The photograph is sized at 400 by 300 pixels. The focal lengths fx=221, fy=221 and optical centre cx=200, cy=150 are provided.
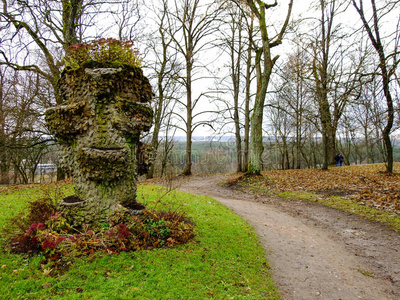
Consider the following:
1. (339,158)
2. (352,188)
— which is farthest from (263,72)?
(339,158)

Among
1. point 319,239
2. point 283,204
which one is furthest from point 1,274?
point 283,204

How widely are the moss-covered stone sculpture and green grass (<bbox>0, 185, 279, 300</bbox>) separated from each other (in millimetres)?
1043

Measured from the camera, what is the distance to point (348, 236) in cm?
564

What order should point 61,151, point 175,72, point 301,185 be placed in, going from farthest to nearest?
point 175,72 → point 301,185 → point 61,151

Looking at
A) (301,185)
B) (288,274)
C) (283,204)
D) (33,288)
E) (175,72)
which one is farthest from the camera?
(175,72)

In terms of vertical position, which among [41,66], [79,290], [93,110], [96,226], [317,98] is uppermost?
[41,66]

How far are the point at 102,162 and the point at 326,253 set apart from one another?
4926 mm

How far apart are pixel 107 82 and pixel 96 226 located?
2.62 meters

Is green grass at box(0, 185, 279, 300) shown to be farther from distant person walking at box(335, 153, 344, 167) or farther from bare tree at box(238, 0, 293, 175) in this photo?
distant person walking at box(335, 153, 344, 167)

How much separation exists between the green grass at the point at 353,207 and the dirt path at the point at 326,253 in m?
0.28

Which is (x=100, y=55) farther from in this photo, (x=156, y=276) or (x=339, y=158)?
(x=339, y=158)

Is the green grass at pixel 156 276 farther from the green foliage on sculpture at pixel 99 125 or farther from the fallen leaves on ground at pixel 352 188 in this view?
the fallen leaves on ground at pixel 352 188

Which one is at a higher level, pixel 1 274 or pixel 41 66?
pixel 41 66

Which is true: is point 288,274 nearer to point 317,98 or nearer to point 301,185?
point 301,185
